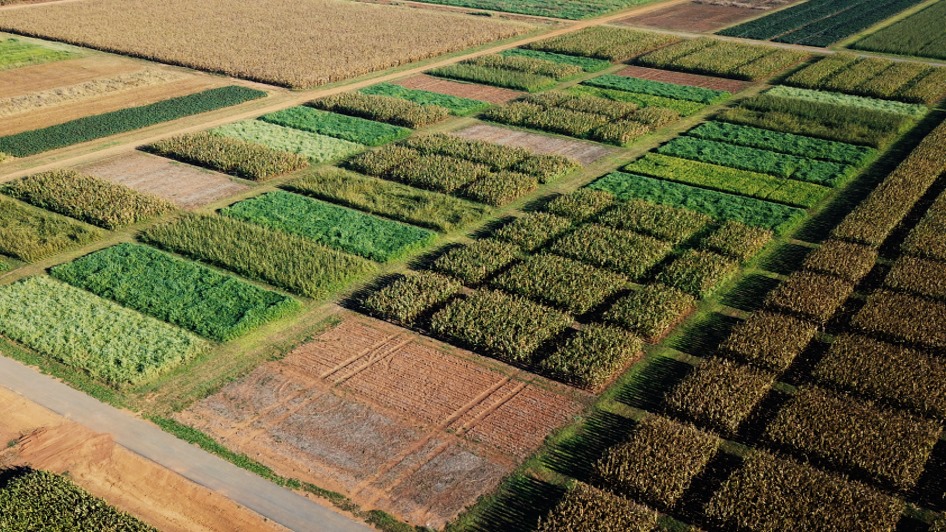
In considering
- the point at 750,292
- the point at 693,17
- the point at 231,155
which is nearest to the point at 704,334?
the point at 750,292

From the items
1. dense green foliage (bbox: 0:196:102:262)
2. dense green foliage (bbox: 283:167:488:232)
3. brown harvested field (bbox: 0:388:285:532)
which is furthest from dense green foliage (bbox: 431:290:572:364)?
dense green foliage (bbox: 0:196:102:262)

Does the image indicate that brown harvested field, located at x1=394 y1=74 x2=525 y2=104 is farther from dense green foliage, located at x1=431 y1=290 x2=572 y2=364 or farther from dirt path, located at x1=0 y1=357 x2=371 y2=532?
dirt path, located at x1=0 y1=357 x2=371 y2=532

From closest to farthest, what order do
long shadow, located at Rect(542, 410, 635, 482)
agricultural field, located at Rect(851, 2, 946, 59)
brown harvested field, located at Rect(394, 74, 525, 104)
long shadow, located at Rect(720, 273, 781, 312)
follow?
long shadow, located at Rect(542, 410, 635, 482) → long shadow, located at Rect(720, 273, 781, 312) → brown harvested field, located at Rect(394, 74, 525, 104) → agricultural field, located at Rect(851, 2, 946, 59)

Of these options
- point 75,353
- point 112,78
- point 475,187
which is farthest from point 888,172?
point 112,78

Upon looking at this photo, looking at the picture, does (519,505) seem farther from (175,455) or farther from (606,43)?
(606,43)

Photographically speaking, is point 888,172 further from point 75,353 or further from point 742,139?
point 75,353
